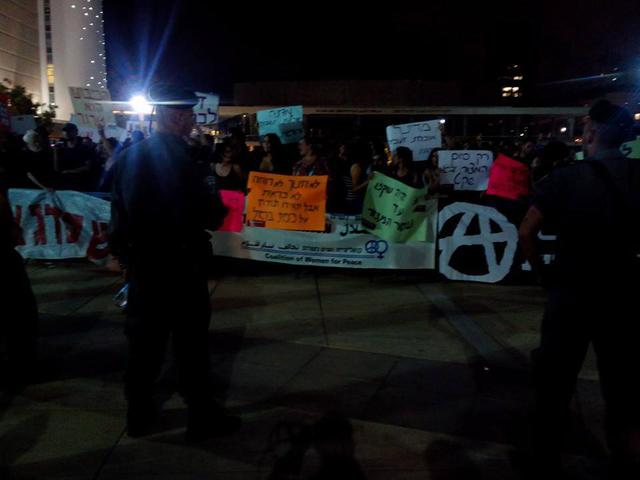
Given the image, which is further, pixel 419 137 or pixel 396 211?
pixel 419 137

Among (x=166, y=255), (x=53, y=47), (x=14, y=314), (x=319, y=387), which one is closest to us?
(x=166, y=255)

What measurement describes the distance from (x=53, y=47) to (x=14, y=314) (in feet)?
189

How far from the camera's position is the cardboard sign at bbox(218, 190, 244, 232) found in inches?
287

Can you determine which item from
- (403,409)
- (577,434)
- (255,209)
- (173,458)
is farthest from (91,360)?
(577,434)

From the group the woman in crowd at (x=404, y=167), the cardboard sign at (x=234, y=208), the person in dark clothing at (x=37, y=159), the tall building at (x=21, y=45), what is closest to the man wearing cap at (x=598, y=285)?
the woman in crowd at (x=404, y=167)

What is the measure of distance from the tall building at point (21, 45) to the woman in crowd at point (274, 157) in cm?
4703

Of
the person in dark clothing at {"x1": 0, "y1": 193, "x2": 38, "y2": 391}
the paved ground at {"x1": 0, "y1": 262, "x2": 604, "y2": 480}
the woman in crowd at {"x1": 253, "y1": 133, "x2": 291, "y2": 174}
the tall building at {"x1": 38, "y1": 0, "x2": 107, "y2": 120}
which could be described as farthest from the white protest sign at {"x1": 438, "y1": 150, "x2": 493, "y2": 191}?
the tall building at {"x1": 38, "y1": 0, "x2": 107, "y2": 120}

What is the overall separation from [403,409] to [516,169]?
4.11 meters

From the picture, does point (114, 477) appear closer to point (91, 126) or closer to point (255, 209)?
point (255, 209)

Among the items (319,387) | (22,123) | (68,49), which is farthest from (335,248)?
(68,49)

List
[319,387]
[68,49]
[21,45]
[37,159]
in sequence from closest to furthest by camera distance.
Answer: [319,387] → [37,159] → [21,45] → [68,49]

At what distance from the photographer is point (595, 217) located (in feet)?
8.39

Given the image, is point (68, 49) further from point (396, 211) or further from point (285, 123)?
point (396, 211)

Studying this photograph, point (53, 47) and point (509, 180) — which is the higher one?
point (53, 47)
